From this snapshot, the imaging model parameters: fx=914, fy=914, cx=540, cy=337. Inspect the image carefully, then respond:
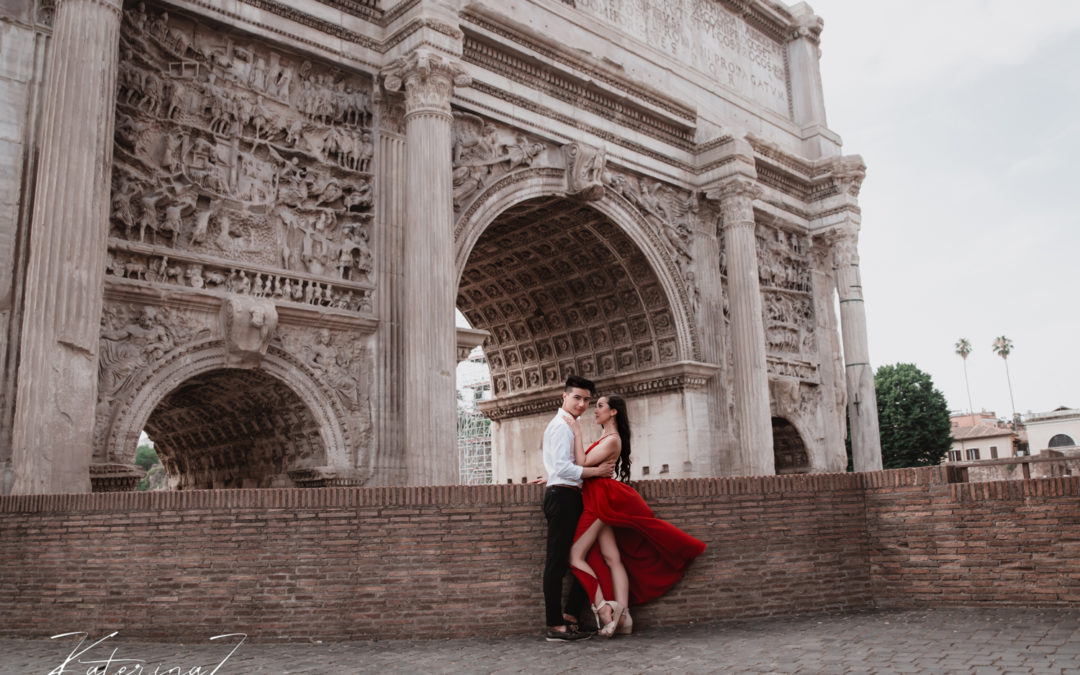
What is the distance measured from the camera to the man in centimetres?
757

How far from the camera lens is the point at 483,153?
724 inches

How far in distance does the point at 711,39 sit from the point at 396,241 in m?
13.2

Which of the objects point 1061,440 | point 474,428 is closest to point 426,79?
point 474,428

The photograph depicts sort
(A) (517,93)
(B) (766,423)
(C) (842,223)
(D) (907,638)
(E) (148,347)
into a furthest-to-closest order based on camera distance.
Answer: (C) (842,223) → (B) (766,423) → (A) (517,93) → (E) (148,347) → (D) (907,638)

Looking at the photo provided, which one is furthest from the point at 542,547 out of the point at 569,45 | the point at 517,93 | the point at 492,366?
the point at 492,366

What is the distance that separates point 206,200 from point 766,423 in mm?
13627

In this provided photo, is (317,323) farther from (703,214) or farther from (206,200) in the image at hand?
(703,214)

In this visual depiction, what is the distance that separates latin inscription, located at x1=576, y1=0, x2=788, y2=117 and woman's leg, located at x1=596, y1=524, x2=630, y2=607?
52.8 ft

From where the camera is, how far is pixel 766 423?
21.8 meters

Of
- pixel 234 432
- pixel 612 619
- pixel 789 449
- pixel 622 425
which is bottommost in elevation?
pixel 612 619

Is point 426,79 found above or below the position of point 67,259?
above

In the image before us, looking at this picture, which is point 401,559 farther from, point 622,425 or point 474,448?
point 474,448

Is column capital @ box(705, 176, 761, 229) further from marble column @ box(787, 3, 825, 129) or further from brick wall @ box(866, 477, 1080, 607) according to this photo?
brick wall @ box(866, 477, 1080, 607)

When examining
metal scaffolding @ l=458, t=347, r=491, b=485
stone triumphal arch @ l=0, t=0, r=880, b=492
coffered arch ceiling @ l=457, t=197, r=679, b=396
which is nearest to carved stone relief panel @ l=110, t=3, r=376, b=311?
stone triumphal arch @ l=0, t=0, r=880, b=492
